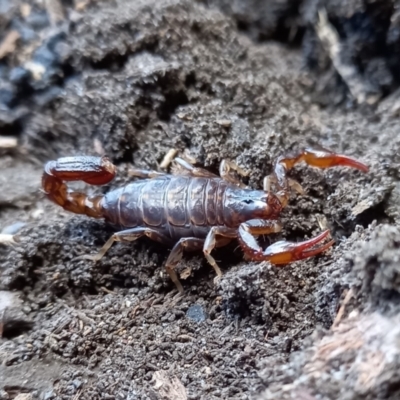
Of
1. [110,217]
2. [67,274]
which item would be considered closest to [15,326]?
[67,274]

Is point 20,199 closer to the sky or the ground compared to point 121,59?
closer to the ground

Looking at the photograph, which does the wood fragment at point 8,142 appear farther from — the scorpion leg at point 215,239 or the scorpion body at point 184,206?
the scorpion leg at point 215,239

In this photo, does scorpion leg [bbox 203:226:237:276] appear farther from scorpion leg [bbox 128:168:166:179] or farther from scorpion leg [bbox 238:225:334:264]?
scorpion leg [bbox 128:168:166:179]

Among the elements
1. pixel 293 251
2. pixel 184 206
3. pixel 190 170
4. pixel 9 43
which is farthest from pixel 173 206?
pixel 9 43

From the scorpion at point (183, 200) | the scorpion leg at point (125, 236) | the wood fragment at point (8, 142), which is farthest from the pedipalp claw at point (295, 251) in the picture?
the wood fragment at point (8, 142)

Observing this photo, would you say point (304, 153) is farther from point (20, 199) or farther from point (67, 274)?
point (20, 199)

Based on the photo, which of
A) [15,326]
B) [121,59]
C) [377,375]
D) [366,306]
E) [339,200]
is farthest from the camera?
[121,59]
